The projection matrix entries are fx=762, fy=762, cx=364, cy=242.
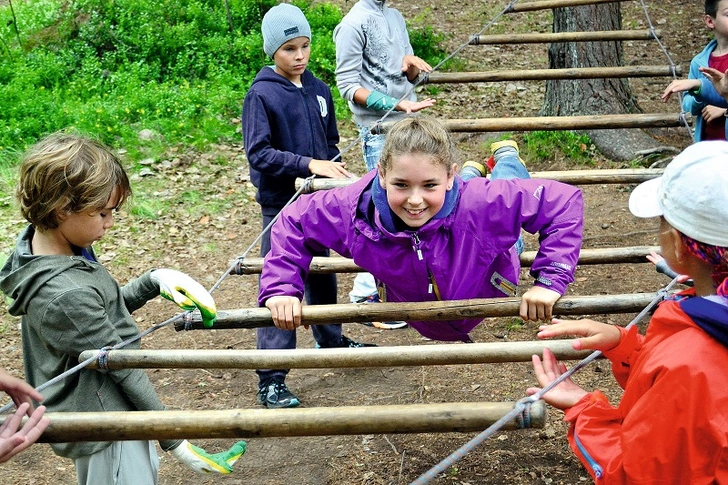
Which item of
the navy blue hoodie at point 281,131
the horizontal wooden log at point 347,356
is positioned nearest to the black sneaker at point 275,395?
the navy blue hoodie at point 281,131

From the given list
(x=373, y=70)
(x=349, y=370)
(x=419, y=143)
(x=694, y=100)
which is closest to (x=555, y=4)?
(x=694, y=100)

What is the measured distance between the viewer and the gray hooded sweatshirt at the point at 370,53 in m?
4.27

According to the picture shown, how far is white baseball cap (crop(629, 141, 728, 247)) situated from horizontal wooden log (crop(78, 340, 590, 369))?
0.64 m

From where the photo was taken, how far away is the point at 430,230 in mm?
2707

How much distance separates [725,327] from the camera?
60.7 inches

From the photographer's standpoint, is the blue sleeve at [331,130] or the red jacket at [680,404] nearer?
the red jacket at [680,404]

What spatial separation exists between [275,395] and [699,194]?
8.17 feet

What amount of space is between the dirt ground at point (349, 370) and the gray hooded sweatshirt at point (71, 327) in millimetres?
1097

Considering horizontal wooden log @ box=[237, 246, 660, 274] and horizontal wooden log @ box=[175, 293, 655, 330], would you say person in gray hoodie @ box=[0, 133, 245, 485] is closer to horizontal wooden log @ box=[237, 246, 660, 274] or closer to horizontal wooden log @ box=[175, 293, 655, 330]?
horizontal wooden log @ box=[175, 293, 655, 330]

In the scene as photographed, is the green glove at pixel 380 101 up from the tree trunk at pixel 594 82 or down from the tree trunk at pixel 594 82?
up

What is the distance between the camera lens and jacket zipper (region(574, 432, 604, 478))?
174 cm

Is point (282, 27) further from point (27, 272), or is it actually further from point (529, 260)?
point (27, 272)

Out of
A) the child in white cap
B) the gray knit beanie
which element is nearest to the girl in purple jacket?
the child in white cap

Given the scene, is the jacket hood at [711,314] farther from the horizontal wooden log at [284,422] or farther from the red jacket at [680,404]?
the horizontal wooden log at [284,422]
